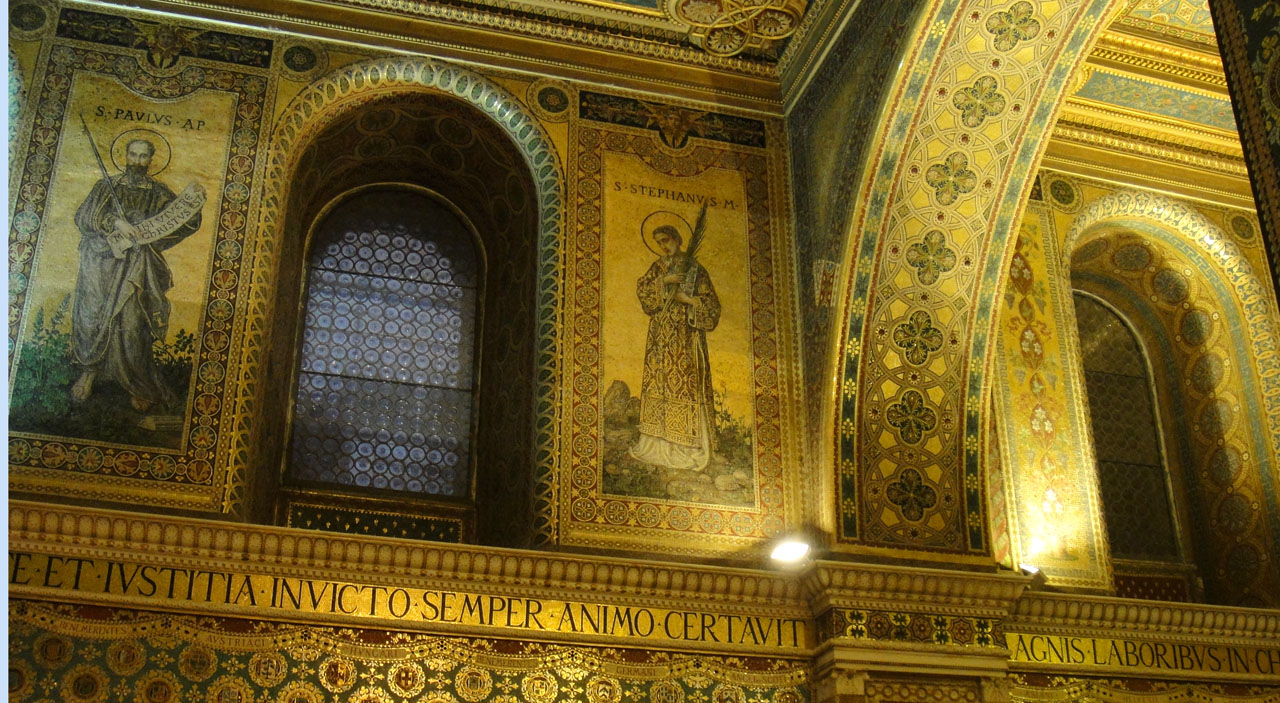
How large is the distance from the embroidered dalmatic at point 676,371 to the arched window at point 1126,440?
3196 mm

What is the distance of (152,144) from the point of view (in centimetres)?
786

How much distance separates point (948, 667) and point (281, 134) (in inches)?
201

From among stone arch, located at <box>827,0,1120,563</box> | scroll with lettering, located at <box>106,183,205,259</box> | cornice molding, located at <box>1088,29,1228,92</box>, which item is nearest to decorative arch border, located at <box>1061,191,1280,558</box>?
cornice molding, located at <box>1088,29,1228,92</box>

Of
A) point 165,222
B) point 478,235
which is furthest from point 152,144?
point 478,235

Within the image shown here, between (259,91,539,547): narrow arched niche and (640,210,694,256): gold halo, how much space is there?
0.71 meters

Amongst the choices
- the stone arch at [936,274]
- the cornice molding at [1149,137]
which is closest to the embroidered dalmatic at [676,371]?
the stone arch at [936,274]

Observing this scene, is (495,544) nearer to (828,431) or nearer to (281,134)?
(828,431)

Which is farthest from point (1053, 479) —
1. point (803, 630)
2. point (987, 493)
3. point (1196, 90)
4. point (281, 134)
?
point (281, 134)

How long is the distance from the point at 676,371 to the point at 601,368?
1.61ft

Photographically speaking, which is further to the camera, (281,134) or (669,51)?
(669,51)

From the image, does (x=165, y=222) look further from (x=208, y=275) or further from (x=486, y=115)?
(x=486, y=115)

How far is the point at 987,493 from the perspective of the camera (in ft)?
26.5

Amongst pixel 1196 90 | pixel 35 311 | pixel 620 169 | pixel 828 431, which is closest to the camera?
pixel 35 311

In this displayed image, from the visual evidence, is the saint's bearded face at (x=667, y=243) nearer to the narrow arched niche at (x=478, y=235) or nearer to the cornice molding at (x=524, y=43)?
the narrow arched niche at (x=478, y=235)
